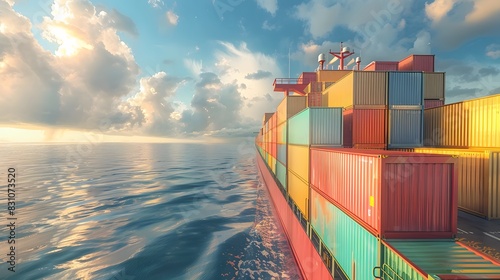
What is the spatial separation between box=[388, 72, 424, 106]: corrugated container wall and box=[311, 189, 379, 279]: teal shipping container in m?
11.8

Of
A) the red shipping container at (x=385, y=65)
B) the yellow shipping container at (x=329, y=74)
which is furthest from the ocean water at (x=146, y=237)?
the red shipping container at (x=385, y=65)

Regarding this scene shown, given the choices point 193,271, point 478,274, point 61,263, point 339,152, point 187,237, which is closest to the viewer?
point 478,274

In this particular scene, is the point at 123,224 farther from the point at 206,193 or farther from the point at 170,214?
the point at 206,193

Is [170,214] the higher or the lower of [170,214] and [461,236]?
the lower

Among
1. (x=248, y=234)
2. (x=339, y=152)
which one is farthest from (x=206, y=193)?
(x=339, y=152)

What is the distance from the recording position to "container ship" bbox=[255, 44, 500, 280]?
277 inches

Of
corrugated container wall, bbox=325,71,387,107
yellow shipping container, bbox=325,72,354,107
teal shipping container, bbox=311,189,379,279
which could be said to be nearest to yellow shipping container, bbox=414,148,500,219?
corrugated container wall, bbox=325,71,387,107

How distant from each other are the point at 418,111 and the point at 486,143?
5.03 meters

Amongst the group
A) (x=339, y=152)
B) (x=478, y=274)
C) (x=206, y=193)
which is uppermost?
(x=339, y=152)

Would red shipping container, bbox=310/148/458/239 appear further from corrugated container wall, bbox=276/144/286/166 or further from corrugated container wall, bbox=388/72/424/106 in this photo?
corrugated container wall, bbox=276/144/286/166

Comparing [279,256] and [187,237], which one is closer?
[279,256]

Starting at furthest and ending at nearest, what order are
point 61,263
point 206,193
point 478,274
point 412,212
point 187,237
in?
point 206,193 → point 187,237 → point 61,263 → point 412,212 → point 478,274

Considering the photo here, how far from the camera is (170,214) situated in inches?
1192

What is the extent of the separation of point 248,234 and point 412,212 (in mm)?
19292
